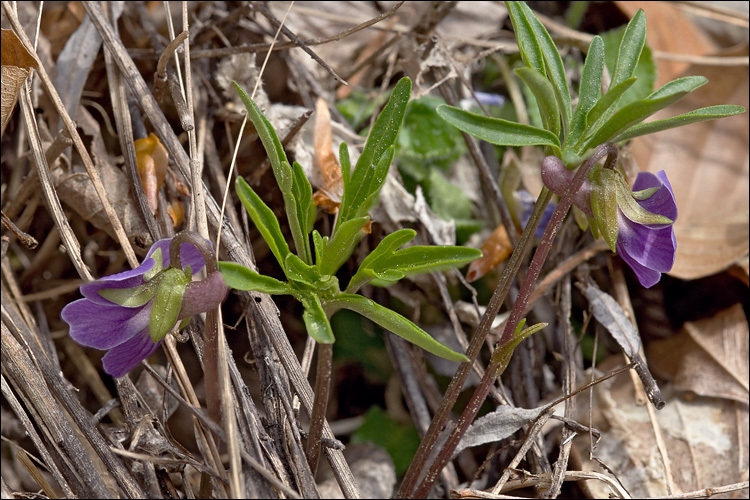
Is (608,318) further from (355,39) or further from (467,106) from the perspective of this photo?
(355,39)

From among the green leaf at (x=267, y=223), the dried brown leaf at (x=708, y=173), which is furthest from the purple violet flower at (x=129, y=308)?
the dried brown leaf at (x=708, y=173)

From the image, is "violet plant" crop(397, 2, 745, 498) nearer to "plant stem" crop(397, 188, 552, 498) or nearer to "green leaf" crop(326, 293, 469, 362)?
"plant stem" crop(397, 188, 552, 498)

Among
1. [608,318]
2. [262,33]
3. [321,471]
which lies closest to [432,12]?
[262,33]

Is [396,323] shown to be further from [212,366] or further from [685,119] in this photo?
[685,119]

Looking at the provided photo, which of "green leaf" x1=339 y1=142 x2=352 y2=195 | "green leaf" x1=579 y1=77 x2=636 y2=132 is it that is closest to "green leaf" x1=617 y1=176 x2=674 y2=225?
"green leaf" x1=579 y1=77 x2=636 y2=132

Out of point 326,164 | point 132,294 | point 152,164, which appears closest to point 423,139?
point 326,164

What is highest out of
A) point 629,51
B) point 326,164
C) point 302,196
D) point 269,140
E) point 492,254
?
point 629,51

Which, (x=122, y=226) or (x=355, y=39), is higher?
(x=355, y=39)
